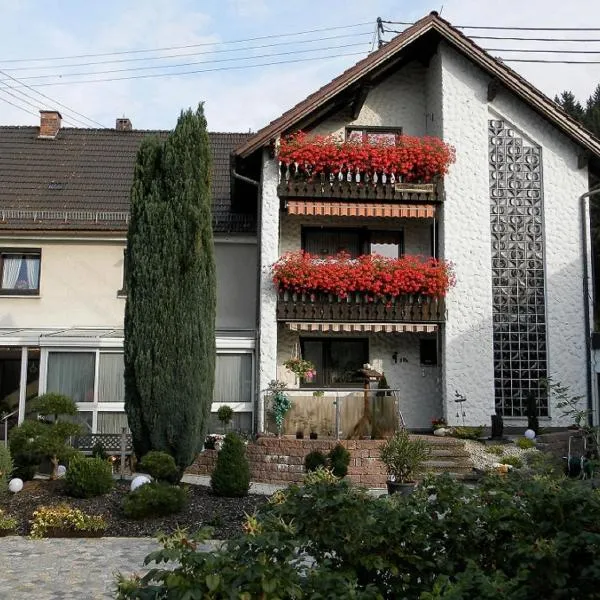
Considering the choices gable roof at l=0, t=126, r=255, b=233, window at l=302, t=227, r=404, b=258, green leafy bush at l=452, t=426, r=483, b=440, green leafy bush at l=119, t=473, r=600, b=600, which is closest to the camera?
green leafy bush at l=119, t=473, r=600, b=600

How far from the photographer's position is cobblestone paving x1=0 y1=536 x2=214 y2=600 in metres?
7.48

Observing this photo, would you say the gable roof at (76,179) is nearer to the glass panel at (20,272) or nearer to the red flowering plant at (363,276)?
the glass panel at (20,272)

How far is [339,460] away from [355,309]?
4.69m

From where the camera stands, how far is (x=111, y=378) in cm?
1750

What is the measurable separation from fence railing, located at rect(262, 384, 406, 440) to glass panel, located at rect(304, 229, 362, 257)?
15.8ft

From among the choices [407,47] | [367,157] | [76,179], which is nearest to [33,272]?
[76,179]

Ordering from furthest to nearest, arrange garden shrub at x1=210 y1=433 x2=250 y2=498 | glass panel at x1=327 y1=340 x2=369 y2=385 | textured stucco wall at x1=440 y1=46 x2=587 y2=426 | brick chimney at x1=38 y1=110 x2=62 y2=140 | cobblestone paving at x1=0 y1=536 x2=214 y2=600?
1. brick chimney at x1=38 y1=110 x2=62 y2=140
2. glass panel at x1=327 y1=340 x2=369 y2=385
3. textured stucco wall at x1=440 y1=46 x2=587 y2=426
4. garden shrub at x1=210 y1=433 x2=250 y2=498
5. cobblestone paving at x1=0 y1=536 x2=214 y2=600

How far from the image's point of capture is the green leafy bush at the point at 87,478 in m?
11.8

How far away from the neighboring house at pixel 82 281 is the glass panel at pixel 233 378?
0.02 m

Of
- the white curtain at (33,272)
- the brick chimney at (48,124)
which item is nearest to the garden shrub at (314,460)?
the white curtain at (33,272)

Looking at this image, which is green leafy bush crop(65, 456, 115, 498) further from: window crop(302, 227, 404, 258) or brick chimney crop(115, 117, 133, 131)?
brick chimney crop(115, 117, 133, 131)

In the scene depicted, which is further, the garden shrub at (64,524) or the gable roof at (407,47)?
the gable roof at (407,47)

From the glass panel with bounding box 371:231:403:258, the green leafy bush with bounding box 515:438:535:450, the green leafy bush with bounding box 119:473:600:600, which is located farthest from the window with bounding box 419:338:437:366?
the green leafy bush with bounding box 119:473:600:600

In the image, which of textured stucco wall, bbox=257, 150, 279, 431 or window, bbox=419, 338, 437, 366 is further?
window, bbox=419, 338, 437, 366
